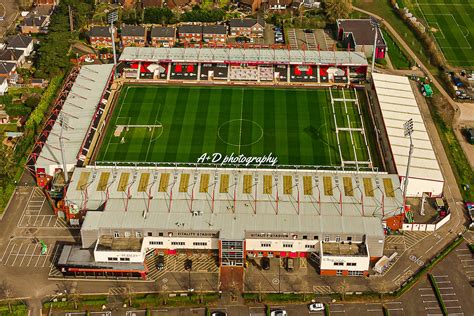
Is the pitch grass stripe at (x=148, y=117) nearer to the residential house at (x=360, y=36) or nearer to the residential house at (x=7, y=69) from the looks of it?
the residential house at (x=7, y=69)

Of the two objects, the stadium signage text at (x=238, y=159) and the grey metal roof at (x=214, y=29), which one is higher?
the stadium signage text at (x=238, y=159)

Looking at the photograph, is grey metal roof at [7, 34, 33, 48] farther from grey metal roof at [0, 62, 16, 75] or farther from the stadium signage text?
the stadium signage text

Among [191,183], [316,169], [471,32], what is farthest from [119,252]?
[471,32]

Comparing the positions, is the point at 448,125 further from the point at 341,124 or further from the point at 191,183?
the point at 191,183

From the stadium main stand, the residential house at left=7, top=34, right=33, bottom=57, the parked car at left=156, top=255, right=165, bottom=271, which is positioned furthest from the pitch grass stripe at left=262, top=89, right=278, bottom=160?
the residential house at left=7, top=34, right=33, bottom=57

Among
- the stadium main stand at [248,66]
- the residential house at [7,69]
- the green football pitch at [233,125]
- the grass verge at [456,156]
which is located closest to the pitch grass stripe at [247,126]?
the green football pitch at [233,125]
